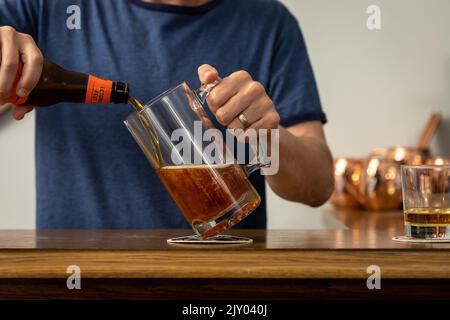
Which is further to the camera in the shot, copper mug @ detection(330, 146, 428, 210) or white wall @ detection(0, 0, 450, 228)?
white wall @ detection(0, 0, 450, 228)

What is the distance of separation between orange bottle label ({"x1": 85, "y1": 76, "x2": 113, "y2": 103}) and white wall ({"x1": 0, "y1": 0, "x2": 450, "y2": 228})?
65.0 inches

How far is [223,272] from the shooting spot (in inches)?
31.0

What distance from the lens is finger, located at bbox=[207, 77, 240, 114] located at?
981 millimetres

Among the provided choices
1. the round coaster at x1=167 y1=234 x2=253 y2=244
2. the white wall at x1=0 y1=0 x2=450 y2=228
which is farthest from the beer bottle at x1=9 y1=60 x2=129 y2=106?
the white wall at x1=0 y1=0 x2=450 y2=228

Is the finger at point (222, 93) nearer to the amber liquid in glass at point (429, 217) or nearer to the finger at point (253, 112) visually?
A: the finger at point (253, 112)

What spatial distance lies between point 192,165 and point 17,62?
295 mm

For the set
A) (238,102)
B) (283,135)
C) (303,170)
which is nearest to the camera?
(238,102)

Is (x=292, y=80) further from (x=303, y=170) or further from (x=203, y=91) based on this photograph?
(x=203, y=91)

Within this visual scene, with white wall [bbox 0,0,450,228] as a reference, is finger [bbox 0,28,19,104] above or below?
below

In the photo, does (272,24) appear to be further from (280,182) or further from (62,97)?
(62,97)

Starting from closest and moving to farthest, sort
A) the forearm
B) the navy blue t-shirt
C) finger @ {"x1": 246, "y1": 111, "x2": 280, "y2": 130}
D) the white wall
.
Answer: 1. finger @ {"x1": 246, "y1": 111, "x2": 280, "y2": 130}
2. the forearm
3. the navy blue t-shirt
4. the white wall

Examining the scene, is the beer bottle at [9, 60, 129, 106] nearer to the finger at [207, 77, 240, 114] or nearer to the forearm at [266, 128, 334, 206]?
the finger at [207, 77, 240, 114]

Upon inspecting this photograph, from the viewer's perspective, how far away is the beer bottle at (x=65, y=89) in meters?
1.01

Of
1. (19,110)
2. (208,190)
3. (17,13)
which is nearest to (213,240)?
(208,190)
